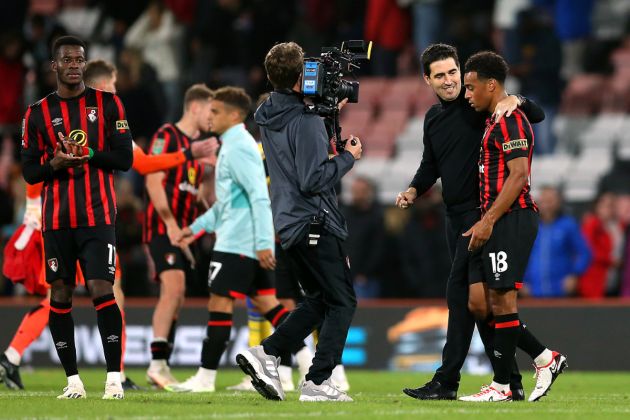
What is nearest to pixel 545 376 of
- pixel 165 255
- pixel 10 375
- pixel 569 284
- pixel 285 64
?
pixel 285 64

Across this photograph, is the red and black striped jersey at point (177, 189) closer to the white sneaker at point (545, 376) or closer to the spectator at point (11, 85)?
the white sneaker at point (545, 376)

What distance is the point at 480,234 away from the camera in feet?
28.6

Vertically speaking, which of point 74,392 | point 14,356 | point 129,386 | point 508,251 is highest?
point 508,251

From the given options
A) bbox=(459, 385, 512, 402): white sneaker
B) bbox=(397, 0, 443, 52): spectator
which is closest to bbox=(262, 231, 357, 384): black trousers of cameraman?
bbox=(459, 385, 512, 402): white sneaker

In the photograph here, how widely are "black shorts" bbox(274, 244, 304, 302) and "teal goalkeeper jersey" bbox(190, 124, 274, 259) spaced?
103 cm

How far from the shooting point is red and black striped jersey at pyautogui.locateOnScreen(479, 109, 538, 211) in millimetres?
8672

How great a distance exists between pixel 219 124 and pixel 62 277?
7.81 feet

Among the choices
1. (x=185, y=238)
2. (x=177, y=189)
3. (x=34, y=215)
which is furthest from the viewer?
(x=177, y=189)

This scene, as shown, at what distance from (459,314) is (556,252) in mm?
6293

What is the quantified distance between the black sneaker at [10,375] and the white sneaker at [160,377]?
3.41 ft

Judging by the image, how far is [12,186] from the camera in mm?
18266

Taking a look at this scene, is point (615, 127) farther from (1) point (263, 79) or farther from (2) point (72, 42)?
(2) point (72, 42)

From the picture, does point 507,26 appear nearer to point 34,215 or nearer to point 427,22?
point 427,22

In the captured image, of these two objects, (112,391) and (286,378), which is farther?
(286,378)
